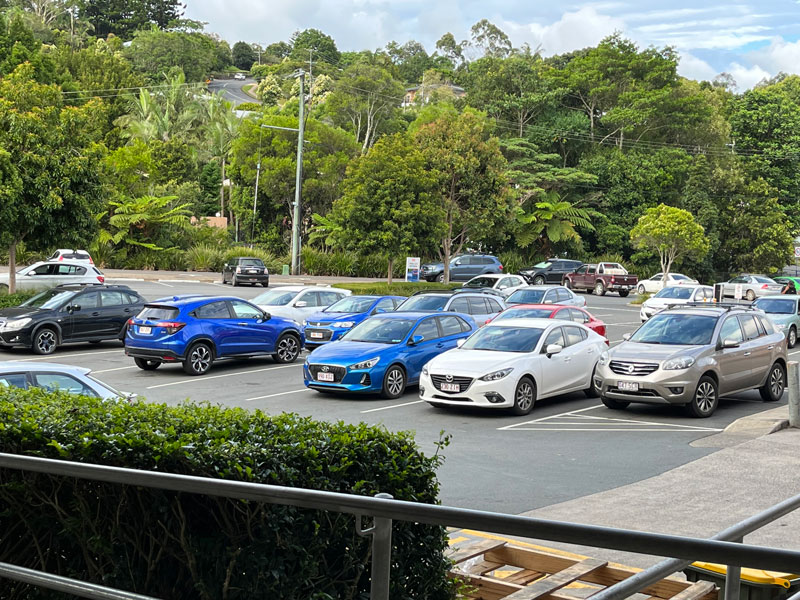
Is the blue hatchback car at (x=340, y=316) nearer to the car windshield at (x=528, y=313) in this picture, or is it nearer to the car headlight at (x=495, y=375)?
the car windshield at (x=528, y=313)

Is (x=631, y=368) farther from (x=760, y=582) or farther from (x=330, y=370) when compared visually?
(x=760, y=582)

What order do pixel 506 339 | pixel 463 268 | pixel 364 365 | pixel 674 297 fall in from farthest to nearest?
pixel 463 268 < pixel 674 297 < pixel 364 365 < pixel 506 339

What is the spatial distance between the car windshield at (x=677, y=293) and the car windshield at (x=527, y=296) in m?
9.51

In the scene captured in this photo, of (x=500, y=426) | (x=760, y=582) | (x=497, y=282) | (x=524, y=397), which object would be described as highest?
(x=497, y=282)

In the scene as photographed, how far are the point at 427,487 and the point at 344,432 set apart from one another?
570mm

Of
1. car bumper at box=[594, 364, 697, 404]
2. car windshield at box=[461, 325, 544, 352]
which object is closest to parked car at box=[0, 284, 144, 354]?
car windshield at box=[461, 325, 544, 352]

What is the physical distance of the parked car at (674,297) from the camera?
3478 centimetres

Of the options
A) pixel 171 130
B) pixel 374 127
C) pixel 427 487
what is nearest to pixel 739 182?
pixel 374 127

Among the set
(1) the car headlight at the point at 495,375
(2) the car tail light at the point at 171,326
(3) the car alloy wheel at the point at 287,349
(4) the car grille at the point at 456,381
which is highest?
(2) the car tail light at the point at 171,326

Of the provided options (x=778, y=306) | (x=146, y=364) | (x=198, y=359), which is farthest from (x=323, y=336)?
(x=778, y=306)

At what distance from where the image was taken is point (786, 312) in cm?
2905

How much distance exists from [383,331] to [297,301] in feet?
29.0

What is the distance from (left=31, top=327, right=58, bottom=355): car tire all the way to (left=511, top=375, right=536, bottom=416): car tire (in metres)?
12.3

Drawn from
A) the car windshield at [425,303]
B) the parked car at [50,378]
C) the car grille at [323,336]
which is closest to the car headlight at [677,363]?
the car windshield at [425,303]
